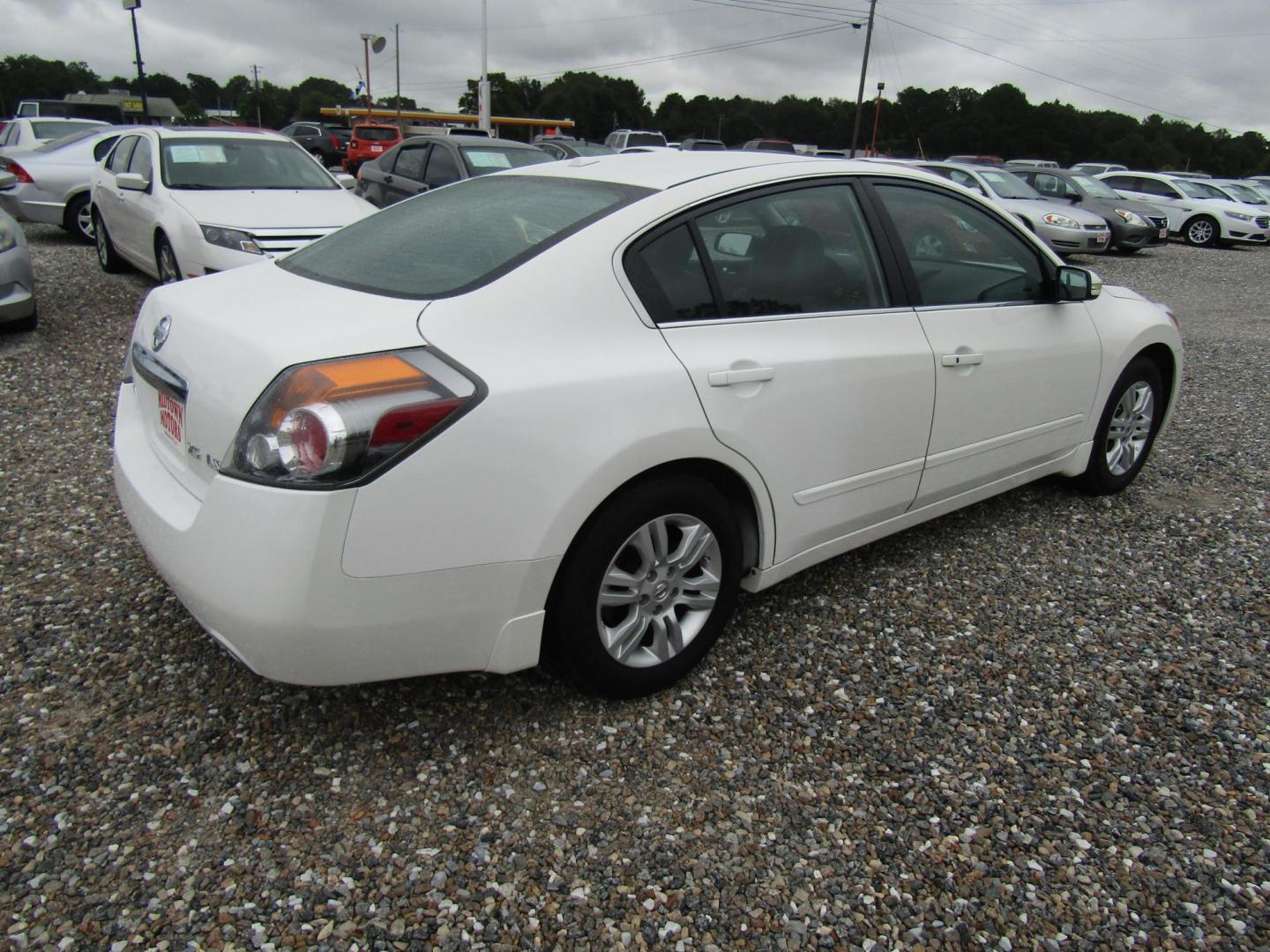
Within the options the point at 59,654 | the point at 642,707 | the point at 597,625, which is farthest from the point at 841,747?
the point at 59,654

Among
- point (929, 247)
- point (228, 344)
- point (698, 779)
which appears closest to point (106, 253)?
point (228, 344)

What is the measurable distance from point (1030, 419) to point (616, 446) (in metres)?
2.25

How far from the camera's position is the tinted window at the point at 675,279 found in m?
2.55

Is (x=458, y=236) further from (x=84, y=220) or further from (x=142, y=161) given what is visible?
(x=84, y=220)

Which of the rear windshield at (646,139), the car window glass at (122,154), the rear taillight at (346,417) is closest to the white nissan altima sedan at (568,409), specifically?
the rear taillight at (346,417)

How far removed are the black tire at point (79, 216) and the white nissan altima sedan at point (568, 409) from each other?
33.6ft

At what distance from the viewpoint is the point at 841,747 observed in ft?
8.49

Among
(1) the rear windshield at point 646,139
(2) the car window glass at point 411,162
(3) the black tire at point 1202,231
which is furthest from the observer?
(1) the rear windshield at point 646,139

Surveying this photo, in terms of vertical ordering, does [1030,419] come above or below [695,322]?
below

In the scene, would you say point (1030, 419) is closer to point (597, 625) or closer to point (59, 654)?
point (597, 625)

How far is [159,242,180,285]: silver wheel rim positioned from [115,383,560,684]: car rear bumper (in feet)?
18.9

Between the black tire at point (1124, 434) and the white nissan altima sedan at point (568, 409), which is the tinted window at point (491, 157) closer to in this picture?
the black tire at point (1124, 434)

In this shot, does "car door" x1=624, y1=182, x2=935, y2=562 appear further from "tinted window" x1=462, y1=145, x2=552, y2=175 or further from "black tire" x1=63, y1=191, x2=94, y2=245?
"black tire" x1=63, y1=191, x2=94, y2=245

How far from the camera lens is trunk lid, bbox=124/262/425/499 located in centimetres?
216
